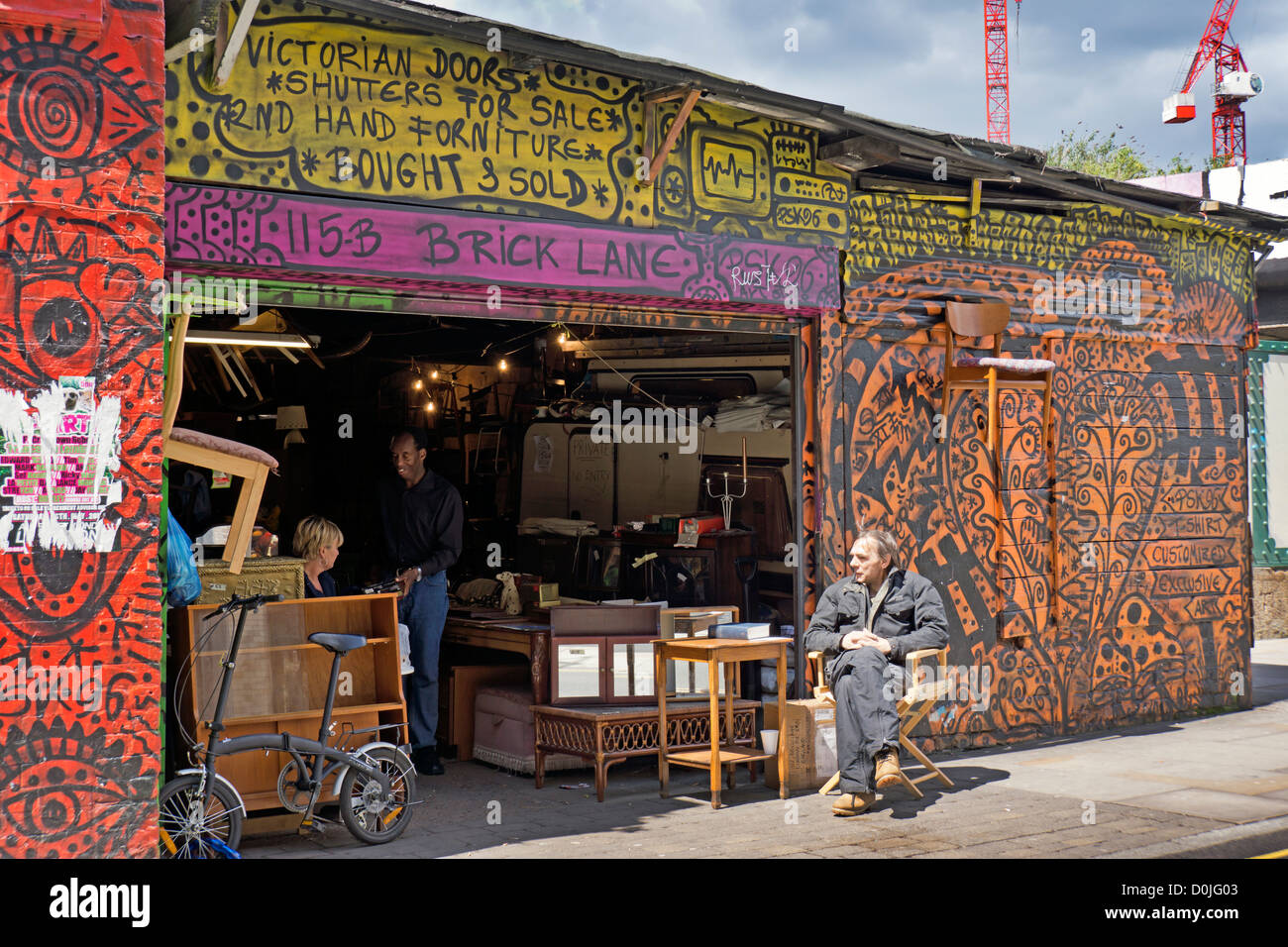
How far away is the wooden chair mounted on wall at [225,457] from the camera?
632 cm

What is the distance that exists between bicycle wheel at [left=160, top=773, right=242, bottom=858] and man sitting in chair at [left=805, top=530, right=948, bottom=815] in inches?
132

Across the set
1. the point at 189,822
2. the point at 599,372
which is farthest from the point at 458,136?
the point at 599,372

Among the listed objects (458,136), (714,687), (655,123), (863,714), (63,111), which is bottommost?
(863,714)

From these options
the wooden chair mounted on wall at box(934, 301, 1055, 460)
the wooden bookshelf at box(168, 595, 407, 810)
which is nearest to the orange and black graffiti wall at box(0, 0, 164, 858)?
the wooden bookshelf at box(168, 595, 407, 810)

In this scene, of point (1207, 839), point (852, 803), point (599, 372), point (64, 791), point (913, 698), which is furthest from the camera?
point (599, 372)

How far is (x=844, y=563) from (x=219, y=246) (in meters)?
4.61

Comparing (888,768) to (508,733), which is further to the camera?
(508,733)

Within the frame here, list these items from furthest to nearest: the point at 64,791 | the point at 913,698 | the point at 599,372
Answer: the point at 599,372
the point at 913,698
the point at 64,791

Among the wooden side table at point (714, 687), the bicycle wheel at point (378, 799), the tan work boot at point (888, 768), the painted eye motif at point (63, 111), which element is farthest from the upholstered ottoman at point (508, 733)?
the painted eye motif at point (63, 111)

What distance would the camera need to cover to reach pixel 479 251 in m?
7.33

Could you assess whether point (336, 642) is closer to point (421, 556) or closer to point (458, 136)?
point (421, 556)

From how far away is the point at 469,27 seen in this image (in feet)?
22.4

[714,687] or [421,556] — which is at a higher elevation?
[421,556]

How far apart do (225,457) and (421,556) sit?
2269mm
